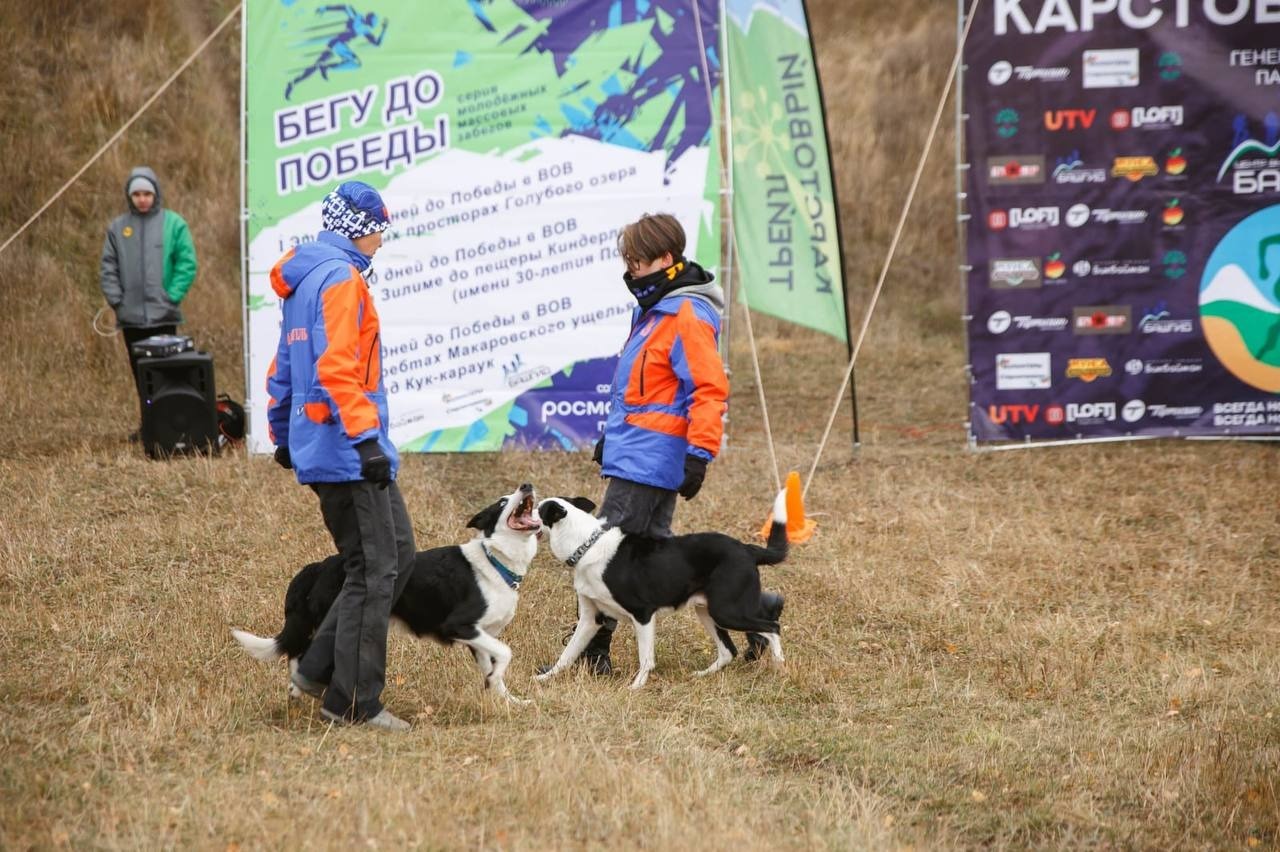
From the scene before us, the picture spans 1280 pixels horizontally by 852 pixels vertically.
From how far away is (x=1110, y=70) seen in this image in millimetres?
10938

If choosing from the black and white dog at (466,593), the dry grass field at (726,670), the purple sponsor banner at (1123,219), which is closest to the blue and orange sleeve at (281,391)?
the black and white dog at (466,593)

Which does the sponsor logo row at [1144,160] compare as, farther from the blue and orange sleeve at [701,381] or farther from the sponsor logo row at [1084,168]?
the blue and orange sleeve at [701,381]

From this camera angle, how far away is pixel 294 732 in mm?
5195

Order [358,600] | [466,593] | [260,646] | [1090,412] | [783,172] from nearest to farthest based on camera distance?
1. [358,600]
2. [260,646]
3. [466,593]
4. [783,172]
5. [1090,412]

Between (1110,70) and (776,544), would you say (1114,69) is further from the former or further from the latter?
(776,544)

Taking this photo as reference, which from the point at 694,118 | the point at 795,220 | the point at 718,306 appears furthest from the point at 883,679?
the point at 694,118

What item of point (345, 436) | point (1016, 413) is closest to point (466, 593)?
point (345, 436)

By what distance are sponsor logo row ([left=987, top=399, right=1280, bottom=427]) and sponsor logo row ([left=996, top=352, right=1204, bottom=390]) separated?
0.19 m

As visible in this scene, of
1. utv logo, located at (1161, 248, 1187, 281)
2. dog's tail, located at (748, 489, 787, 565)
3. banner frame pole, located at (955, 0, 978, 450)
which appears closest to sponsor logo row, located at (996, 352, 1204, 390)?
banner frame pole, located at (955, 0, 978, 450)

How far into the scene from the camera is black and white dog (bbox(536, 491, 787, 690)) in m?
5.89

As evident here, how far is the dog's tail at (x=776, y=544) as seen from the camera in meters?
6.07

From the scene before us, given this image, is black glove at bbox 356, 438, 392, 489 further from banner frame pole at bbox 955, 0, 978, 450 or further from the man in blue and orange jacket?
banner frame pole at bbox 955, 0, 978, 450

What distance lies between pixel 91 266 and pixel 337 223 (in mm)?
11689

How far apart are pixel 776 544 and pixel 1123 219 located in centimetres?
628
